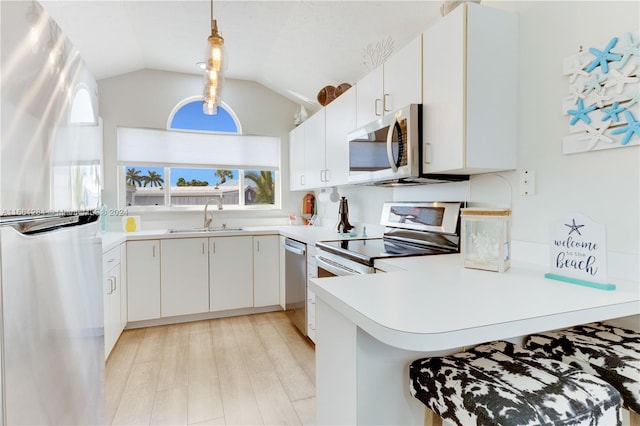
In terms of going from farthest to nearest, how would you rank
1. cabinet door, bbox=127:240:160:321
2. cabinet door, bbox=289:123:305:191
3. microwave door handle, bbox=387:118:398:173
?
cabinet door, bbox=289:123:305:191 → cabinet door, bbox=127:240:160:321 → microwave door handle, bbox=387:118:398:173

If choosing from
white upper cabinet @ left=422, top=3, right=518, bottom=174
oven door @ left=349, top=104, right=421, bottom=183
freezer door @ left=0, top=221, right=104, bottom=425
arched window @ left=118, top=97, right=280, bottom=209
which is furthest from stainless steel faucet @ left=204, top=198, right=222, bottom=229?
white upper cabinet @ left=422, top=3, right=518, bottom=174

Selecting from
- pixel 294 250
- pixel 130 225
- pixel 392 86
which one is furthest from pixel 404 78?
pixel 130 225

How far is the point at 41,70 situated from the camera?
83 cm

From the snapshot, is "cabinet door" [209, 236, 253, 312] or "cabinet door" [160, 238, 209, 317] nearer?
"cabinet door" [160, 238, 209, 317]

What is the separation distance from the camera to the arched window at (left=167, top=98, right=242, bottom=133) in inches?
150

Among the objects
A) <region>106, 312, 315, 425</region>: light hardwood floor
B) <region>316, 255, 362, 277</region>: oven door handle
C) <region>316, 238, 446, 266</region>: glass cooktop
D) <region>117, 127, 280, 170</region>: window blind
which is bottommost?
<region>106, 312, 315, 425</region>: light hardwood floor

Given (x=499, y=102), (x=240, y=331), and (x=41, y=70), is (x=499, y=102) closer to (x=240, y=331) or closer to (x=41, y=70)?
(x=41, y=70)

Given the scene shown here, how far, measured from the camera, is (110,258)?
2.50 meters

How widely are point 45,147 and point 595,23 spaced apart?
1988 mm

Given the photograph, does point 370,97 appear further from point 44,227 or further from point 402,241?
point 44,227

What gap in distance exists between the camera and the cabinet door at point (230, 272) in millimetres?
3297

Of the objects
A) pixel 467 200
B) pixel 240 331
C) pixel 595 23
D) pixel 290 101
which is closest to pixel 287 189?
pixel 290 101

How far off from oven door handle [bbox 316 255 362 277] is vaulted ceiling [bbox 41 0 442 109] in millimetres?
1620

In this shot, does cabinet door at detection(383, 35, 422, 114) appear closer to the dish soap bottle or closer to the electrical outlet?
the electrical outlet
